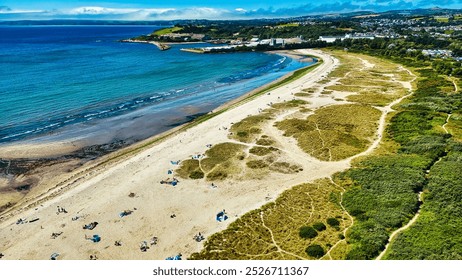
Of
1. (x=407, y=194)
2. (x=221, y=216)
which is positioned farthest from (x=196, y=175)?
(x=407, y=194)

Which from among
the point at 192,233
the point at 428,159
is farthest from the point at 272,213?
the point at 428,159

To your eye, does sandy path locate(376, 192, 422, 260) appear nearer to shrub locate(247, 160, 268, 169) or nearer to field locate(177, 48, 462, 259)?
field locate(177, 48, 462, 259)

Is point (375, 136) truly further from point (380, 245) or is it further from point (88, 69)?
point (88, 69)

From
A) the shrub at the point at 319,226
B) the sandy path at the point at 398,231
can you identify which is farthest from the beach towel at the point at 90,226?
the sandy path at the point at 398,231

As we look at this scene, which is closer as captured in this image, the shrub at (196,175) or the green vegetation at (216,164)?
the shrub at (196,175)

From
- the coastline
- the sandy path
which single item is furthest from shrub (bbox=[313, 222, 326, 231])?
the coastline

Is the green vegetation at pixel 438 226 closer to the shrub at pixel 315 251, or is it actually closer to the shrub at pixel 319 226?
the shrub at pixel 315 251
